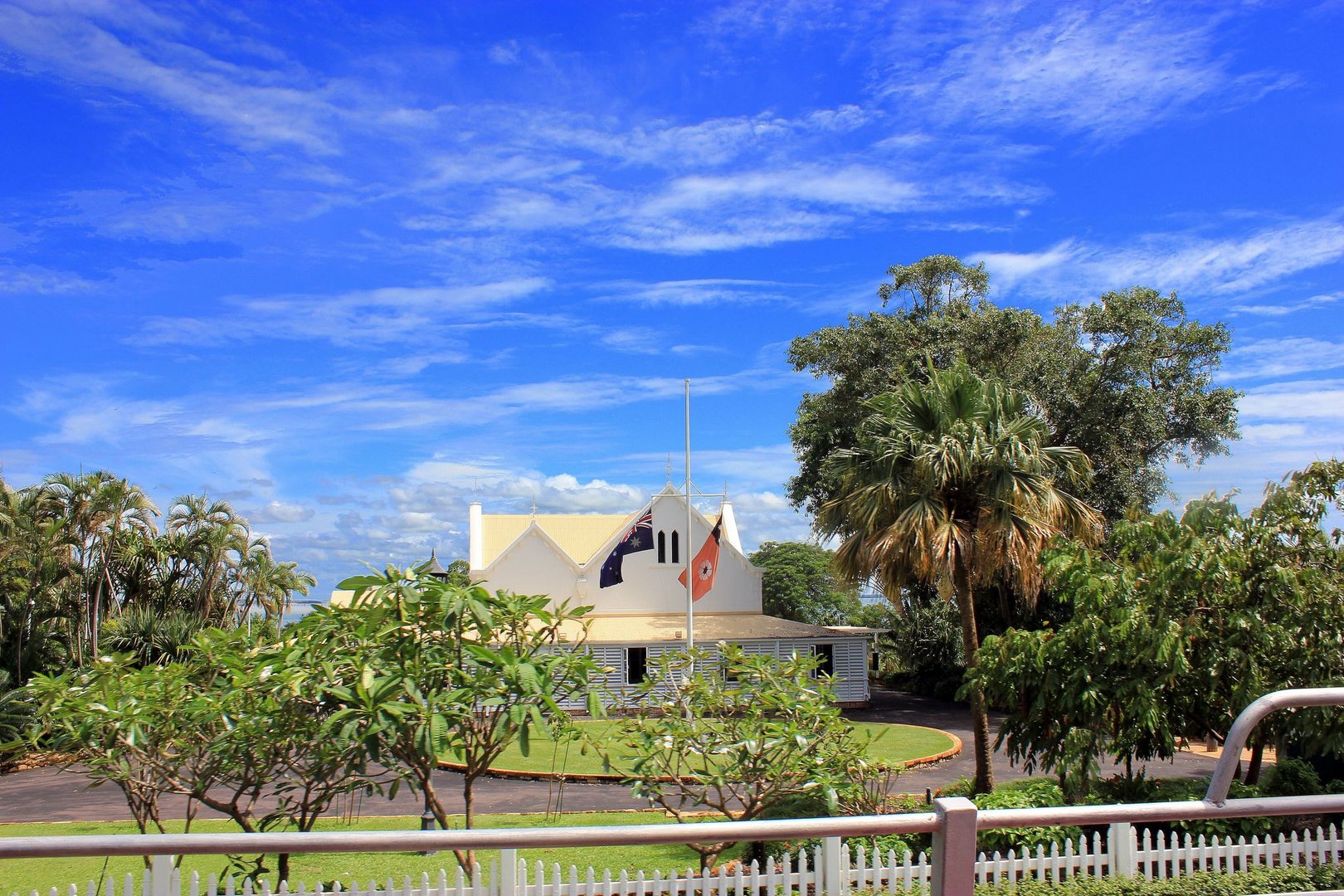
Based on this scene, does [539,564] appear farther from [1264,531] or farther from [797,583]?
[1264,531]

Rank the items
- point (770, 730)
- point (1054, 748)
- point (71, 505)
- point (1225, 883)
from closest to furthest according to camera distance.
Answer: point (1225, 883) → point (770, 730) → point (1054, 748) → point (71, 505)

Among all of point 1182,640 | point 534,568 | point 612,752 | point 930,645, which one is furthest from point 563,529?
point 1182,640

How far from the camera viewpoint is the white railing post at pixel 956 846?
14.0ft

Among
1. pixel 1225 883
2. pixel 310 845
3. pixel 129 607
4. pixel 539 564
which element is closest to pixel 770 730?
pixel 1225 883

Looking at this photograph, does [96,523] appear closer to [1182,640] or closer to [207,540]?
[207,540]

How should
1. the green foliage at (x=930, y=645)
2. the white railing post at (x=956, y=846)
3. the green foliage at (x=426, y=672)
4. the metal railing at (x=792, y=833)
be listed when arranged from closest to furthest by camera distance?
the metal railing at (x=792, y=833)
the white railing post at (x=956, y=846)
the green foliage at (x=426, y=672)
the green foliage at (x=930, y=645)

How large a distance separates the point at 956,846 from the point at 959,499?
1119cm

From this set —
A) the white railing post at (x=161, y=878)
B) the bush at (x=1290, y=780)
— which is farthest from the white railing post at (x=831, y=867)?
the bush at (x=1290, y=780)

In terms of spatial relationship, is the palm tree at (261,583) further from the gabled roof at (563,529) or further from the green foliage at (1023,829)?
the green foliage at (1023,829)

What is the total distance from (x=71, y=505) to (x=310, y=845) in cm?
2986

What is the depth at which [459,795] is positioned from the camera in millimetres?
20562

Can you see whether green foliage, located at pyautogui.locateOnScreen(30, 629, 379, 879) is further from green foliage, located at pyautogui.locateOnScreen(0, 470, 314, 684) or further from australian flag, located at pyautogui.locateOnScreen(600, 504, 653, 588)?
australian flag, located at pyautogui.locateOnScreen(600, 504, 653, 588)

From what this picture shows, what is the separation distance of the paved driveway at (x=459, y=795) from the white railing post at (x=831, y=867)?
36.2ft

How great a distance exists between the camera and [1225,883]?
6.12 meters
